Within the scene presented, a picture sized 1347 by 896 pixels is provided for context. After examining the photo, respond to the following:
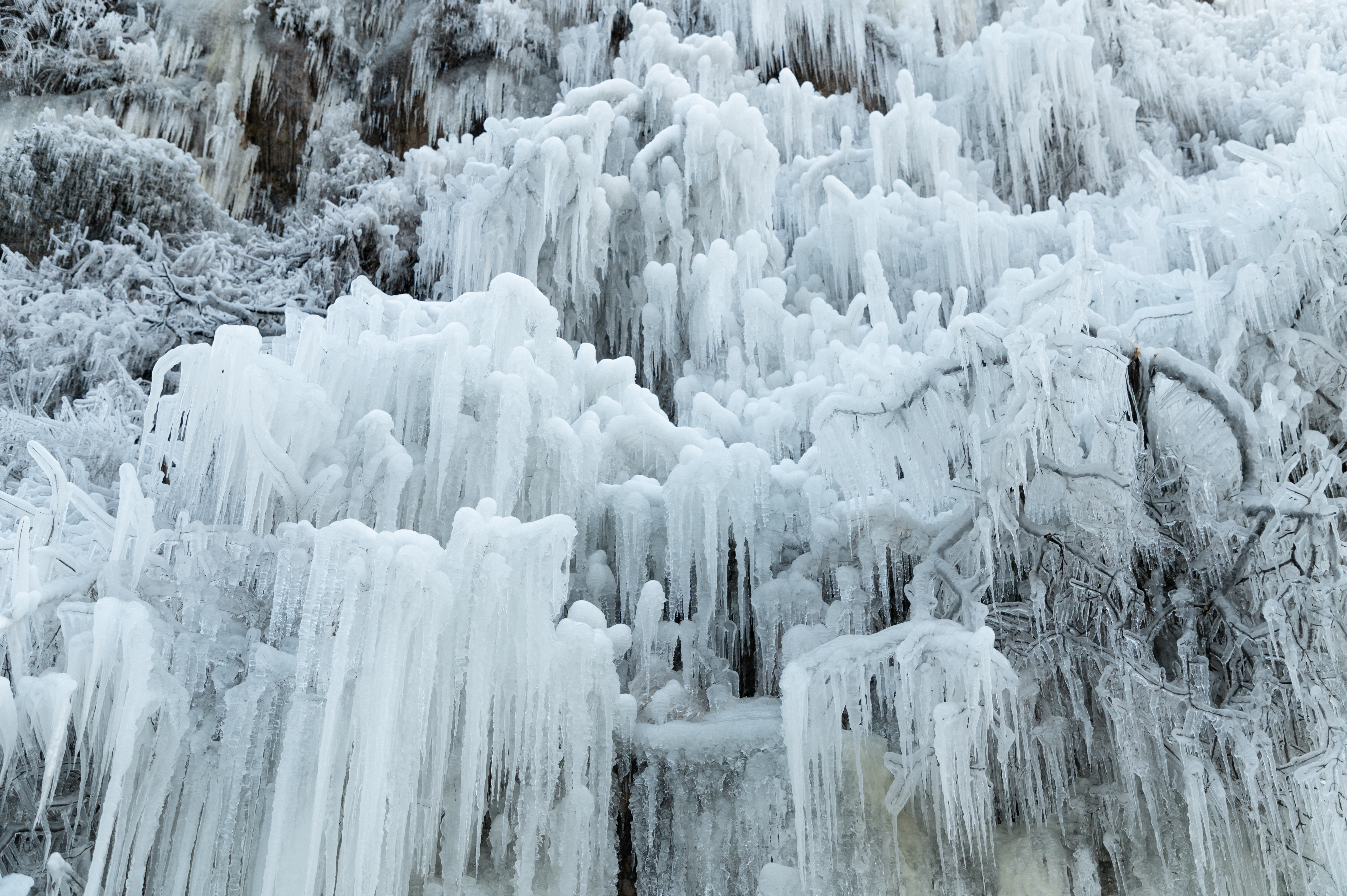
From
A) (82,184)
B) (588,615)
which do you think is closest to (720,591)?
(588,615)

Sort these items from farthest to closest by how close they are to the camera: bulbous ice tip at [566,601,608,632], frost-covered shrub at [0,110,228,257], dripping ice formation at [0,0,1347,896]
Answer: frost-covered shrub at [0,110,228,257]
bulbous ice tip at [566,601,608,632]
dripping ice formation at [0,0,1347,896]

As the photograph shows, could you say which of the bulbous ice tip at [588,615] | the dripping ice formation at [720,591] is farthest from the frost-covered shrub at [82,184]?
the bulbous ice tip at [588,615]

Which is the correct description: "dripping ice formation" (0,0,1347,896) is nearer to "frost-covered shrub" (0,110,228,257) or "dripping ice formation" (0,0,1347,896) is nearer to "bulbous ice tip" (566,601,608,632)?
"bulbous ice tip" (566,601,608,632)

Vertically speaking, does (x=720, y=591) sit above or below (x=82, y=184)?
below

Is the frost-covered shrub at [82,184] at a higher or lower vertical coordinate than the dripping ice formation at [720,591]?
higher

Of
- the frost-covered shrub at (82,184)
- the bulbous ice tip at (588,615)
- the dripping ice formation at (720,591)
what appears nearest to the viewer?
the dripping ice formation at (720,591)

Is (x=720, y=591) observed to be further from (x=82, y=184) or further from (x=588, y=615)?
(x=82, y=184)

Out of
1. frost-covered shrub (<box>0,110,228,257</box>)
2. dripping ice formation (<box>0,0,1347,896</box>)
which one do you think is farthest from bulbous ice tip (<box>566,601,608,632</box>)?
frost-covered shrub (<box>0,110,228,257</box>)

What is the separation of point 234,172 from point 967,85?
8100 mm

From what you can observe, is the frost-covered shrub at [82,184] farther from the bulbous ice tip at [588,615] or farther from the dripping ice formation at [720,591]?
the bulbous ice tip at [588,615]

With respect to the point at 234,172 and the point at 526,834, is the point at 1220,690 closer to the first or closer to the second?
the point at 526,834

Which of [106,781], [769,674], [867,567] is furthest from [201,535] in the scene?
Answer: [867,567]

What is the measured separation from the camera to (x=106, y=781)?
4.59 m

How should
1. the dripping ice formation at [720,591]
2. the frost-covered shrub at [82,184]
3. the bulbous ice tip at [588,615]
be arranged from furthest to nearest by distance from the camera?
the frost-covered shrub at [82,184] < the bulbous ice tip at [588,615] < the dripping ice formation at [720,591]
